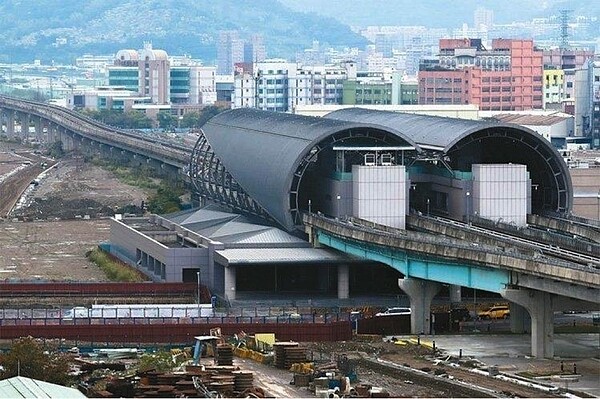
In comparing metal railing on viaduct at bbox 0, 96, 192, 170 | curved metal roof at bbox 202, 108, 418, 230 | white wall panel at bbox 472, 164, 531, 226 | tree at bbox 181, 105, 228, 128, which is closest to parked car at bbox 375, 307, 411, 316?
white wall panel at bbox 472, 164, 531, 226

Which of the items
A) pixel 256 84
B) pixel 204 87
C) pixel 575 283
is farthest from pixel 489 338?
pixel 204 87

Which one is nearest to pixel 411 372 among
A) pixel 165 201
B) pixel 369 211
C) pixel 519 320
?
pixel 519 320

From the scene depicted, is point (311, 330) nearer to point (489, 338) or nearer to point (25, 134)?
point (489, 338)

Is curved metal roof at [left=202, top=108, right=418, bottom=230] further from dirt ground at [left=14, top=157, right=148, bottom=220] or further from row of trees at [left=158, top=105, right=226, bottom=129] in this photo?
row of trees at [left=158, top=105, right=226, bottom=129]

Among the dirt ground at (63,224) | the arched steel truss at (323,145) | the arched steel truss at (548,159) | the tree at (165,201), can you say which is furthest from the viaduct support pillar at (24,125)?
the arched steel truss at (548,159)

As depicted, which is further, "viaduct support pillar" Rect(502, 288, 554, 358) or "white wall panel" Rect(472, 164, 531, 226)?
"white wall panel" Rect(472, 164, 531, 226)

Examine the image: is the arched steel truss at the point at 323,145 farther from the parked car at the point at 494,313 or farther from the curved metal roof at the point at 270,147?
the parked car at the point at 494,313
